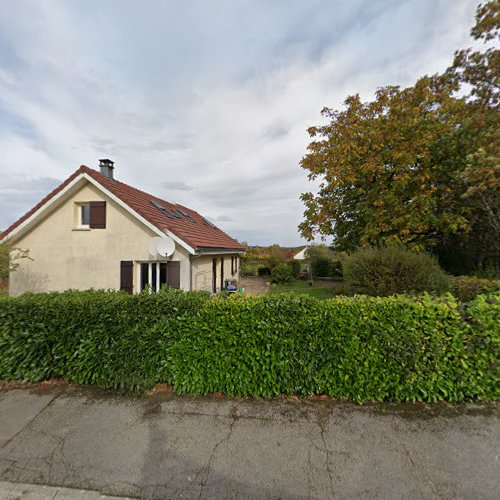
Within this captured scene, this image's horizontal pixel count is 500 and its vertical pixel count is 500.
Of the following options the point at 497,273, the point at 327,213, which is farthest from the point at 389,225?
the point at 497,273

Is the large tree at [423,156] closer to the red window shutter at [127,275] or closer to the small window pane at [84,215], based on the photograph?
the red window shutter at [127,275]

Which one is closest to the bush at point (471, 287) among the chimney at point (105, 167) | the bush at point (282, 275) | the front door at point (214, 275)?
the front door at point (214, 275)

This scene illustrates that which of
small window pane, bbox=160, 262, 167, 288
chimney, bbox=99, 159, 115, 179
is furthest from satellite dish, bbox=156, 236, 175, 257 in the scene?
chimney, bbox=99, 159, 115, 179

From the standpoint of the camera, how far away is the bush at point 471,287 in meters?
5.09

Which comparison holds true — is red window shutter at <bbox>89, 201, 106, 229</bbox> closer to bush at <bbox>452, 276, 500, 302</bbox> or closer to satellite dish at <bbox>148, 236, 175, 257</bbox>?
satellite dish at <bbox>148, 236, 175, 257</bbox>

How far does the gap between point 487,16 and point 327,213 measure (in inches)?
301

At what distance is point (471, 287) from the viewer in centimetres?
541

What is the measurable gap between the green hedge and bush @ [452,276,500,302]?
2811mm

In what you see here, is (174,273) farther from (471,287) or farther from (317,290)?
(317,290)

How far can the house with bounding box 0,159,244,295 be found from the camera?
276 inches

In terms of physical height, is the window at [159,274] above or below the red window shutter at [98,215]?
below

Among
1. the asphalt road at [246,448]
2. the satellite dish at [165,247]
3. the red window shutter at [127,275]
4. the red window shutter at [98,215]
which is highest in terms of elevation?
the red window shutter at [98,215]

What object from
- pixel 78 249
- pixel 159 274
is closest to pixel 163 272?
pixel 159 274

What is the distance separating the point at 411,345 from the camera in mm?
2938
